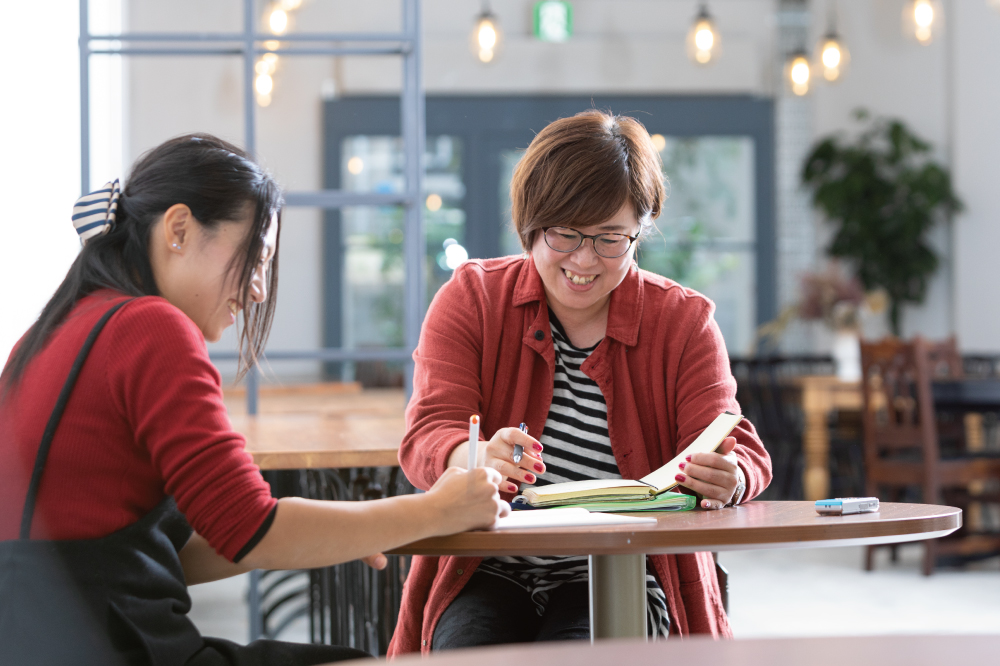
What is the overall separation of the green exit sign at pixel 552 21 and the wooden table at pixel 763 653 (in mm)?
8156

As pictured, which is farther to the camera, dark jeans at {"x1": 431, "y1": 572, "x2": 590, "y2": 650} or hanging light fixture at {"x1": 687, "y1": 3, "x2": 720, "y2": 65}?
hanging light fixture at {"x1": 687, "y1": 3, "x2": 720, "y2": 65}

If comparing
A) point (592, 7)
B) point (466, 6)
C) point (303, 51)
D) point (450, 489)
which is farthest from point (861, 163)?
point (450, 489)

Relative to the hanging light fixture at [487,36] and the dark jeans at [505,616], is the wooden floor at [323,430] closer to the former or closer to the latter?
A: the dark jeans at [505,616]

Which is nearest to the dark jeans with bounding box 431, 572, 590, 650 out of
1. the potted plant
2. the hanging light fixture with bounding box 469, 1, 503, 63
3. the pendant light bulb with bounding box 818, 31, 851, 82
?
the pendant light bulb with bounding box 818, 31, 851, 82

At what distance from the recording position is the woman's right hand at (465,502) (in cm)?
113

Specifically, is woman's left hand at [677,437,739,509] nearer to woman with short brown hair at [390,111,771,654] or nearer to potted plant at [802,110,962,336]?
woman with short brown hair at [390,111,771,654]

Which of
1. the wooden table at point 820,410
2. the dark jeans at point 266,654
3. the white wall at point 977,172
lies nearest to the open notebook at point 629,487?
the dark jeans at point 266,654

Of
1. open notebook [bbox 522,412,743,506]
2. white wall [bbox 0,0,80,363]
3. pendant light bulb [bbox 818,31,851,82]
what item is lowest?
open notebook [bbox 522,412,743,506]

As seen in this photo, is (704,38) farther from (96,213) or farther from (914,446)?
(96,213)

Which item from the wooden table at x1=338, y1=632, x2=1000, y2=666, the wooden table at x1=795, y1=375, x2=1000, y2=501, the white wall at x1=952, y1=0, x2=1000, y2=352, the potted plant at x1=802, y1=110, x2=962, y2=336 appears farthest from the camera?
the potted plant at x1=802, y1=110, x2=962, y2=336

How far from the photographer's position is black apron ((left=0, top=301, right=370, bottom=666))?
1021mm

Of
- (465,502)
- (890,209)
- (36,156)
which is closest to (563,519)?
(465,502)

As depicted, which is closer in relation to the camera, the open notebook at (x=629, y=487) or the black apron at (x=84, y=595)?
the black apron at (x=84, y=595)

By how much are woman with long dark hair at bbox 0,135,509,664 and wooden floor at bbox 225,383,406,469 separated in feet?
2.74
